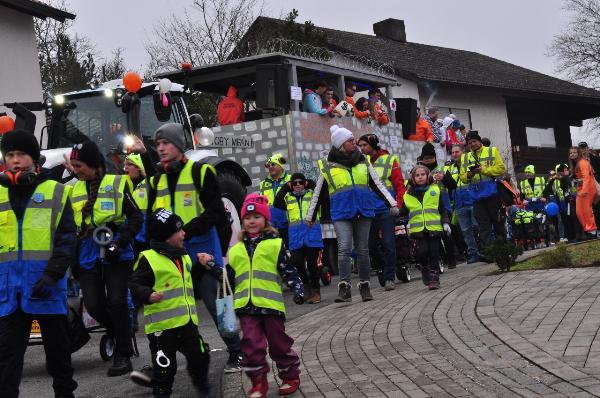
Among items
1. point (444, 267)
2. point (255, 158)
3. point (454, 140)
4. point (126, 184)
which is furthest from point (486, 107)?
point (126, 184)

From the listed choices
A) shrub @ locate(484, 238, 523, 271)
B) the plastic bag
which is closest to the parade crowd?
the plastic bag

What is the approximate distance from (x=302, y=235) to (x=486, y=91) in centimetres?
3127

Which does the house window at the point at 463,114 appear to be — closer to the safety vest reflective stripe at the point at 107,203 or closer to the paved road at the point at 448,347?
the paved road at the point at 448,347

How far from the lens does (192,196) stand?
23.2 feet

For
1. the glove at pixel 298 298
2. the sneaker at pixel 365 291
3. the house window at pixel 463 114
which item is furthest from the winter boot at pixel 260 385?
the house window at pixel 463 114

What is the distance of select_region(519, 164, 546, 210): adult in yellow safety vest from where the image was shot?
21344 mm

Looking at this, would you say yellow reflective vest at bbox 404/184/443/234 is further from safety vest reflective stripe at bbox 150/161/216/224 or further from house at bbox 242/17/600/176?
house at bbox 242/17/600/176

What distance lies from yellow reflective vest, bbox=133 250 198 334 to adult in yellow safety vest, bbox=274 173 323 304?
5.40 metres

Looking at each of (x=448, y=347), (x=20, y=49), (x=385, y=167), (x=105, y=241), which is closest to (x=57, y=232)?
(x=105, y=241)

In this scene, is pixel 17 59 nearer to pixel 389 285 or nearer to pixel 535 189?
pixel 535 189

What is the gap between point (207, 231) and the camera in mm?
7000

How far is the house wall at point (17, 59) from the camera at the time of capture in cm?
2566

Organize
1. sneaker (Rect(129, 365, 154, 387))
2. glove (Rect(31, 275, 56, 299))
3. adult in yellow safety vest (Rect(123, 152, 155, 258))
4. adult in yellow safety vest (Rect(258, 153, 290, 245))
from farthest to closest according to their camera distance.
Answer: adult in yellow safety vest (Rect(258, 153, 290, 245))
adult in yellow safety vest (Rect(123, 152, 155, 258))
glove (Rect(31, 275, 56, 299))
sneaker (Rect(129, 365, 154, 387))

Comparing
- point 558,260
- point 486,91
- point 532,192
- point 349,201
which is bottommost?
point 558,260
